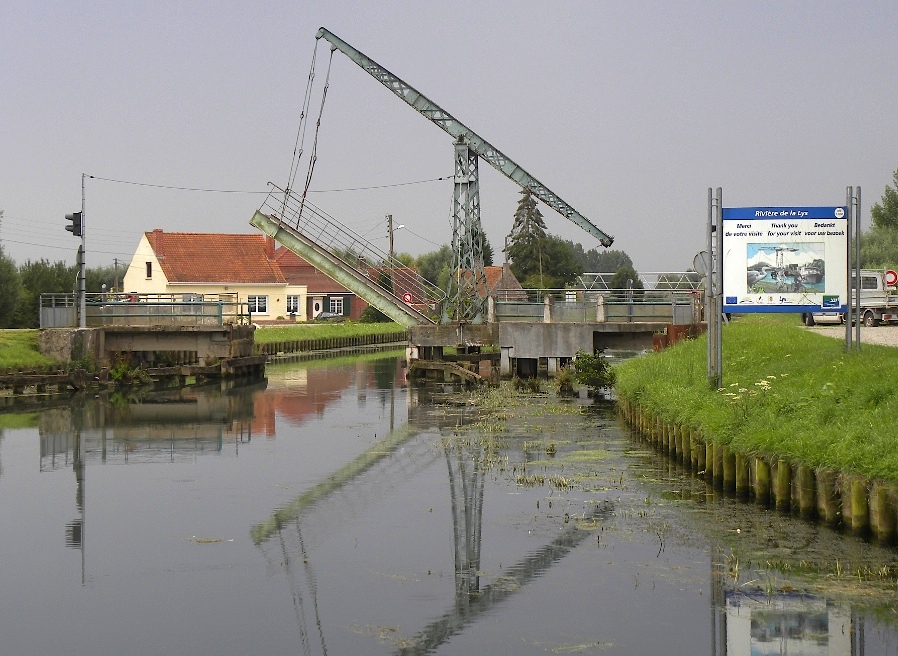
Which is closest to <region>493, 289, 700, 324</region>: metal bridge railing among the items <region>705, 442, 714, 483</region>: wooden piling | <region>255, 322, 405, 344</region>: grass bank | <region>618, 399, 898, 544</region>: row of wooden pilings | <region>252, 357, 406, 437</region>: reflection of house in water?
<region>252, 357, 406, 437</region>: reflection of house in water

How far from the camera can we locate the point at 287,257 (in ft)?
313

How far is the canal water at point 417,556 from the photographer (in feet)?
35.9

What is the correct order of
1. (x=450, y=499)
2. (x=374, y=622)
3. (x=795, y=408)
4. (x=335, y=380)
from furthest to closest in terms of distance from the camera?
1. (x=335, y=380)
2. (x=450, y=499)
3. (x=795, y=408)
4. (x=374, y=622)

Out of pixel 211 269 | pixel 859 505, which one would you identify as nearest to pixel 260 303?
pixel 211 269

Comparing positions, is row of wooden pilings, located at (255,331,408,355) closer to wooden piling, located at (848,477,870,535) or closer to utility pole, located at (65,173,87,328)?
utility pole, located at (65,173,87,328)

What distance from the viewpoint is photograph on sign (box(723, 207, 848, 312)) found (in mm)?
19297

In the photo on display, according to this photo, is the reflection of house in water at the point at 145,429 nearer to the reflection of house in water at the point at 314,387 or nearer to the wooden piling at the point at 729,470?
the reflection of house in water at the point at 314,387

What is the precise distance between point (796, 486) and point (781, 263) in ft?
19.6

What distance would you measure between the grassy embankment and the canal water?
2.95 ft

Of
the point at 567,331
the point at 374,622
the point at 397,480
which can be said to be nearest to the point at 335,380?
the point at 567,331

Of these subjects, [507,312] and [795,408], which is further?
[507,312]

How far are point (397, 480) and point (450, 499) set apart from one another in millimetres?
2112

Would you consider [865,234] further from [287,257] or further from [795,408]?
[795,408]

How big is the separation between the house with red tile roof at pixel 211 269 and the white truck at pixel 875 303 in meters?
42.1
